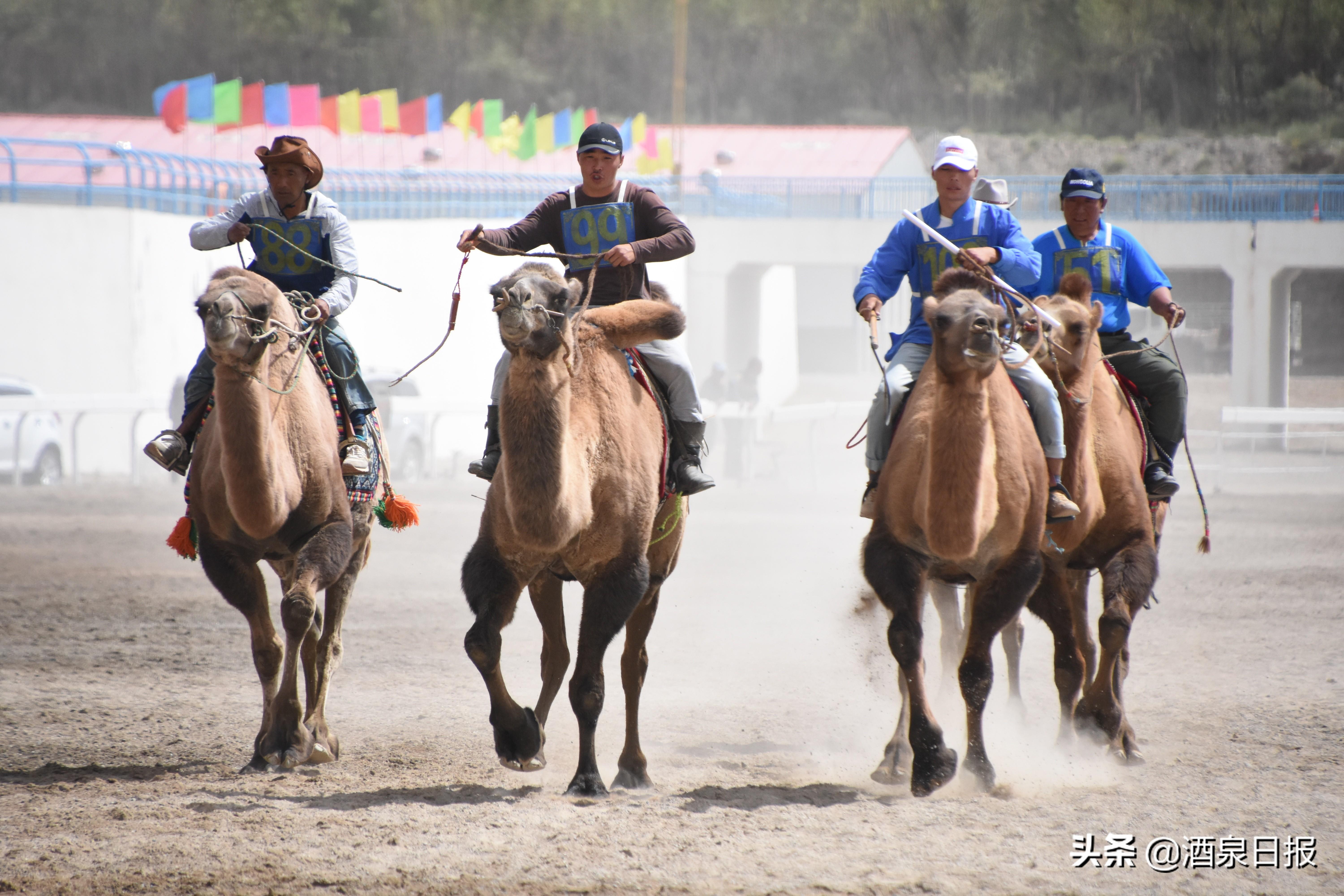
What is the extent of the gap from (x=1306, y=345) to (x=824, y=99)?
2894 centimetres

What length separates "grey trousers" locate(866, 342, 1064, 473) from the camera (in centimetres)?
664

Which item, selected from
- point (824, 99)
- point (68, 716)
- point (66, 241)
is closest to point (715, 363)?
point (66, 241)

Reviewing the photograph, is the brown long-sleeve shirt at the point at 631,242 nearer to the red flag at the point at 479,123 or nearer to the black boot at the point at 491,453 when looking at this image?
the black boot at the point at 491,453

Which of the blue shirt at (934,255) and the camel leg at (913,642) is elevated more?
the blue shirt at (934,255)

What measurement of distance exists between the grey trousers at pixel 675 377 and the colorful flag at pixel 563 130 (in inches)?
1366

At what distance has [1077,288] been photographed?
7496mm

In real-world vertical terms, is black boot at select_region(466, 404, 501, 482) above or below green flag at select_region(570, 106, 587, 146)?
below

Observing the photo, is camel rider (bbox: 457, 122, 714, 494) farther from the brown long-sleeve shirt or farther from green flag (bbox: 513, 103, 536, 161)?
green flag (bbox: 513, 103, 536, 161)

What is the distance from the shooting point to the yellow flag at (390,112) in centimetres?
3706

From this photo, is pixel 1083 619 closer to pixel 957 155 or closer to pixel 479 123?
pixel 957 155

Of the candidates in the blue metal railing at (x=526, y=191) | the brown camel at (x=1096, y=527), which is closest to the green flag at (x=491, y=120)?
the blue metal railing at (x=526, y=191)

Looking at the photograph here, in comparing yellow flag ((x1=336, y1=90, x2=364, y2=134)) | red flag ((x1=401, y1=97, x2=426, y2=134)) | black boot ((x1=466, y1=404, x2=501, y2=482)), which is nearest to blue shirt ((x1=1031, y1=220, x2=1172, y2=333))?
black boot ((x1=466, y1=404, x2=501, y2=482))

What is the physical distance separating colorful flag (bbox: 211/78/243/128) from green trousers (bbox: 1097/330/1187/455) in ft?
91.8

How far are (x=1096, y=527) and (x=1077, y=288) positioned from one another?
3.98 ft
